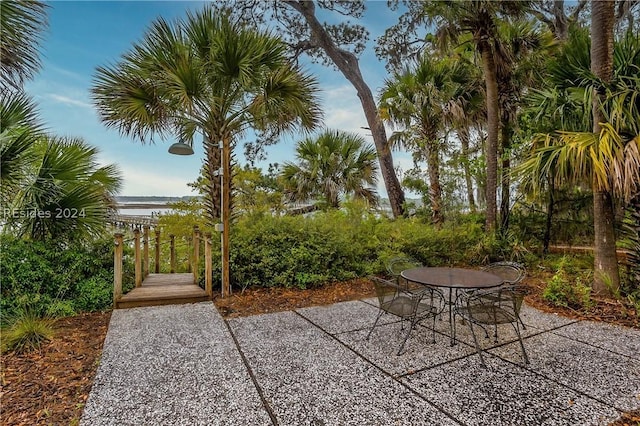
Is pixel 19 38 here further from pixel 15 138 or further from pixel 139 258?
pixel 139 258

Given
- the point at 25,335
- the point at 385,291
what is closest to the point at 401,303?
the point at 385,291

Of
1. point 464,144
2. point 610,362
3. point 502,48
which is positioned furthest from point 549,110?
point 464,144

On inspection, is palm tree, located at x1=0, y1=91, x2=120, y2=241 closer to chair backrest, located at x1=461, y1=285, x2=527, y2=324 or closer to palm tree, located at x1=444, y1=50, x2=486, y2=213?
chair backrest, located at x1=461, y1=285, x2=527, y2=324

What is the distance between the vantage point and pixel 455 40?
6.85 m

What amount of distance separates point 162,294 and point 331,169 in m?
6.15

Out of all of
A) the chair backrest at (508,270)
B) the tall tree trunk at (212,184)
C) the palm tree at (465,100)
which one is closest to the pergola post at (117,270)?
the tall tree trunk at (212,184)

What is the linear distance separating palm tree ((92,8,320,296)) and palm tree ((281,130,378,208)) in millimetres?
4115

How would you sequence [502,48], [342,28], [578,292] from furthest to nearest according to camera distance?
[342,28] → [502,48] → [578,292]

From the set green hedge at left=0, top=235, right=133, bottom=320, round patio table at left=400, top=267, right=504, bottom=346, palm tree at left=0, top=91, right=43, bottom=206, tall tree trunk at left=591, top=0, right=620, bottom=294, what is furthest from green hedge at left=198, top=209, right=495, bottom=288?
palm tree at left=0, top=91, right=43, bottom=206

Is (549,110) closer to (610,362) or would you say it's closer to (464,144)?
(610,362)

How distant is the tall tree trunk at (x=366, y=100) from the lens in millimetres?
9500

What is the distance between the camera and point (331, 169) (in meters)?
9.72

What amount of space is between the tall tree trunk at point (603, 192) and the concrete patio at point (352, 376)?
40.2 inches

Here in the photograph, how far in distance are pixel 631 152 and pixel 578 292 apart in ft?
6.27
